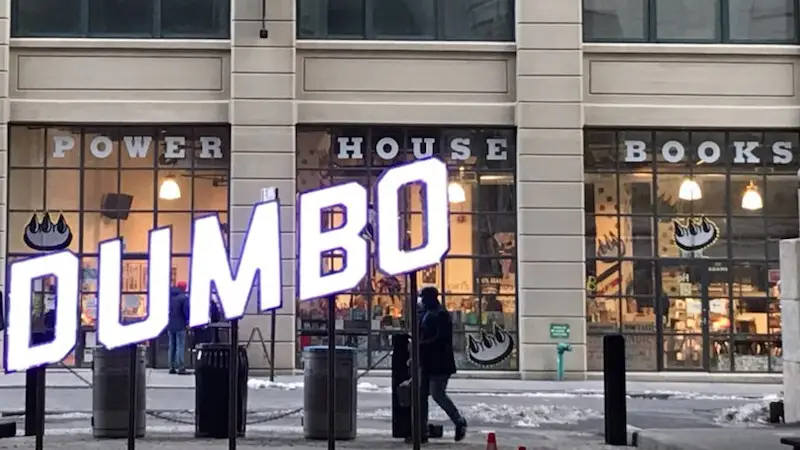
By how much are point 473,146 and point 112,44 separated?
7115 mm

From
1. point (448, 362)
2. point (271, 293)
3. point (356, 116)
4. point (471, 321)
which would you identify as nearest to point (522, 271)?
point (471, 321)

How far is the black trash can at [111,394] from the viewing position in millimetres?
11820

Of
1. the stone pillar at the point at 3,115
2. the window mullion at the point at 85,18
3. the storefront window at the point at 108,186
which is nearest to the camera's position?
the stone pillar at the point at 3,115

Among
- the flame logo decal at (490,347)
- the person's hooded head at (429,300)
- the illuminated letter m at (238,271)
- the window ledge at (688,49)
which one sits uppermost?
the window ledge at (688,49)

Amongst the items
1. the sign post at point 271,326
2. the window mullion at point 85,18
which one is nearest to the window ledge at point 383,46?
the sign post at point 271,326

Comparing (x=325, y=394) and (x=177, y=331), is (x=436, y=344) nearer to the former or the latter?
(x=325, y=394)

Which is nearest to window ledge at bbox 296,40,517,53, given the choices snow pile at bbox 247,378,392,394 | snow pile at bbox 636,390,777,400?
snow pile at bbox 247,378,392,394

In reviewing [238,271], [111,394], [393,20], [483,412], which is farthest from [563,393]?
[238,271]

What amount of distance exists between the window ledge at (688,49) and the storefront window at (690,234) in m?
1.54

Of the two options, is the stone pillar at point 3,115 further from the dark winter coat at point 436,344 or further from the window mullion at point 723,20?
the window mullion at point 723,20

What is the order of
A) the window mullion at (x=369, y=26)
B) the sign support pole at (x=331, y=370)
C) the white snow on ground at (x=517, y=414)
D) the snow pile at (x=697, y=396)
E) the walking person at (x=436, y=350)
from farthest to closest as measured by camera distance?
the window mullion at (x=369, y=26), the snow pile at (x=697, y=396), the white snow on ground at (x=517, y=414), the walking person at (x=436, y=350), the sign support pole at (x=331, y=370)

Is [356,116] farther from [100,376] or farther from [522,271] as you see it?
[100,376]

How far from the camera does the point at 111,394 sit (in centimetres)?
1184

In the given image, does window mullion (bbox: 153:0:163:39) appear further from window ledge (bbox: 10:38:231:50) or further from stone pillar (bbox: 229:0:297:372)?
stone pillar (bbox: 229:0:297:372)
